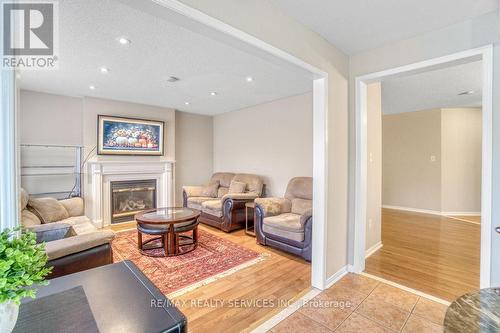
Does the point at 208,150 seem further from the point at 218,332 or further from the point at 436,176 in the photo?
the point at 436,176

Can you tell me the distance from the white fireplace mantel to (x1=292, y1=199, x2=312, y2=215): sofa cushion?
10.2ft

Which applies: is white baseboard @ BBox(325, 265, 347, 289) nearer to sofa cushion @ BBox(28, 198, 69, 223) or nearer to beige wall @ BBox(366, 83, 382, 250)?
beige wall @ BBox(366, 83, 382, 250)

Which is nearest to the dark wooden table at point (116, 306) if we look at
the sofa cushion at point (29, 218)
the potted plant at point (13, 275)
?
the potted plant at point (13, 275)

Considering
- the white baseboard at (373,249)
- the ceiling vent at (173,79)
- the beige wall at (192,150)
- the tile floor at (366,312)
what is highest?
the ceiling vent at (173,79)

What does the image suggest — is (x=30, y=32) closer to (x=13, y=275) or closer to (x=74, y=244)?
(x=74, y=244)

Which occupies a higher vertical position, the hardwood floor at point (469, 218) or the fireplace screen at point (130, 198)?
the fireplace screen at point (130, 198)

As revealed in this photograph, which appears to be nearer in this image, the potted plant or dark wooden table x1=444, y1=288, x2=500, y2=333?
the potted plant

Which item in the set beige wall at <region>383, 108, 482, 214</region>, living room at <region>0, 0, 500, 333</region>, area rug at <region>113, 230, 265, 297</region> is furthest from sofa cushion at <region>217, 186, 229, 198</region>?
beige wall at <region>383, 108, 482, 214</region>

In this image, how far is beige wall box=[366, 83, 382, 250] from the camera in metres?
3.05

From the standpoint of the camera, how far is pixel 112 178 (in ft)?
15.4

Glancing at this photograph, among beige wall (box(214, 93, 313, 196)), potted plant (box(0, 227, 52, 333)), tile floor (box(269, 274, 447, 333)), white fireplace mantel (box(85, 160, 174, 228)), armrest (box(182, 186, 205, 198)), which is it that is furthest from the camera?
armrest (box(182, 186, 205, 198))

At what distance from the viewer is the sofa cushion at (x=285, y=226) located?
291cm

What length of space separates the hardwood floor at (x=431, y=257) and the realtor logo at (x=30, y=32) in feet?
10.8

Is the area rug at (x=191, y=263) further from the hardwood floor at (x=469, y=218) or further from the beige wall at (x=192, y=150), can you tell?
the hardwood floor at (x=469, y=218)
